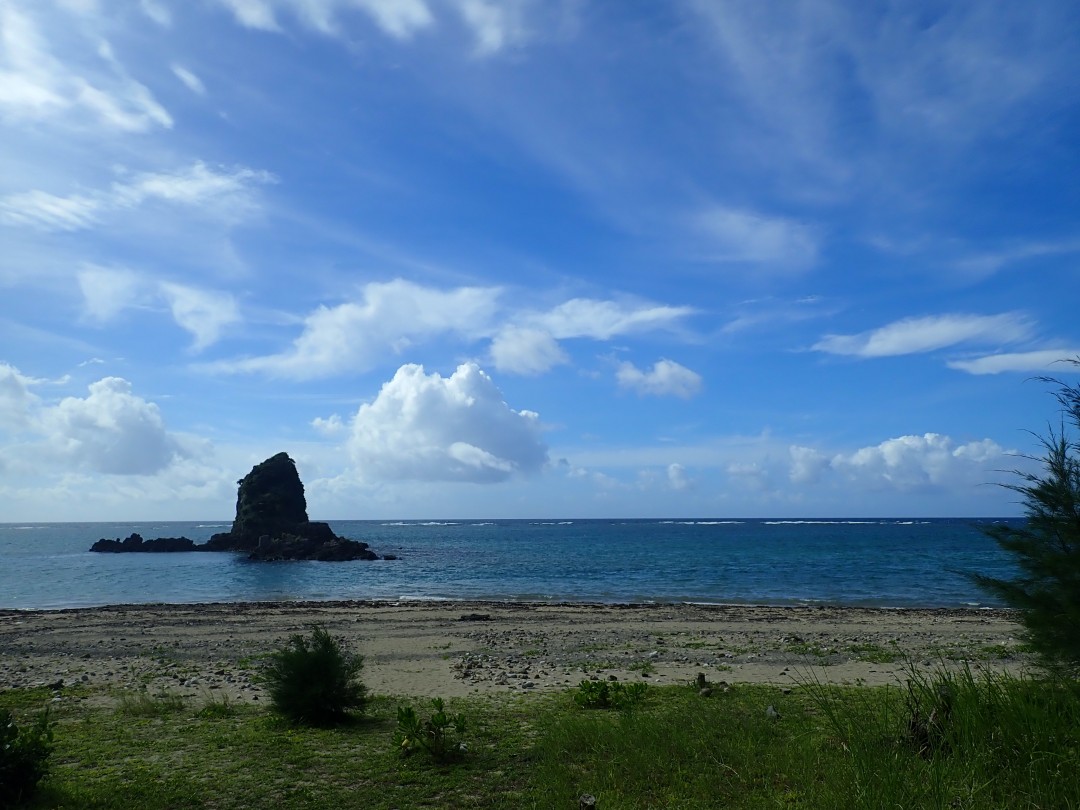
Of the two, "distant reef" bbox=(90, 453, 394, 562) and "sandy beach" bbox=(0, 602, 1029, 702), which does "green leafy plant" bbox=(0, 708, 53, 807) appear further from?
"distant reef" bbox=(90, 453, 394, 562)

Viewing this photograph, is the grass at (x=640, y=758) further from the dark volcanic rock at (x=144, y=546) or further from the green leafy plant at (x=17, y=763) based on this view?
the dark volcanic rock at (x=144, y=546)

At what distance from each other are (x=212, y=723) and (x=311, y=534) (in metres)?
103

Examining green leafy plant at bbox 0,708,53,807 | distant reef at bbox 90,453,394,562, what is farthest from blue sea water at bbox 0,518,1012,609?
green leafy plant at bbox 0,708,53,807

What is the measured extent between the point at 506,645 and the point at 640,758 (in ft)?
47.8

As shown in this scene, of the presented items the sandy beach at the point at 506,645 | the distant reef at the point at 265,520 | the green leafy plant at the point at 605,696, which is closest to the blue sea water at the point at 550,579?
the sandy beach at the point at 506,645

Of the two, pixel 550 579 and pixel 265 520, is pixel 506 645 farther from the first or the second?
pixel 265 520

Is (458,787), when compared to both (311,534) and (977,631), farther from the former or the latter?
(311,534)

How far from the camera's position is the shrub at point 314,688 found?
1091 cm

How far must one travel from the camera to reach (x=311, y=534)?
357 ft

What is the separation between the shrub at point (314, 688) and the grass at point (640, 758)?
0.97 ft

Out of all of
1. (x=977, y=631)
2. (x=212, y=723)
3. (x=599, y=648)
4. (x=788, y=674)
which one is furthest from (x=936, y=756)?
(x=977, y=631)

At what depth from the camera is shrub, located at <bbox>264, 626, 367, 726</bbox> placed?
10906 mm

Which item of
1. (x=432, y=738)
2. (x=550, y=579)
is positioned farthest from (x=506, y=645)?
(x=550, y=579)

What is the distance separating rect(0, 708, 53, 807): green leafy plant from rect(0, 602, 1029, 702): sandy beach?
6873 millimetres
